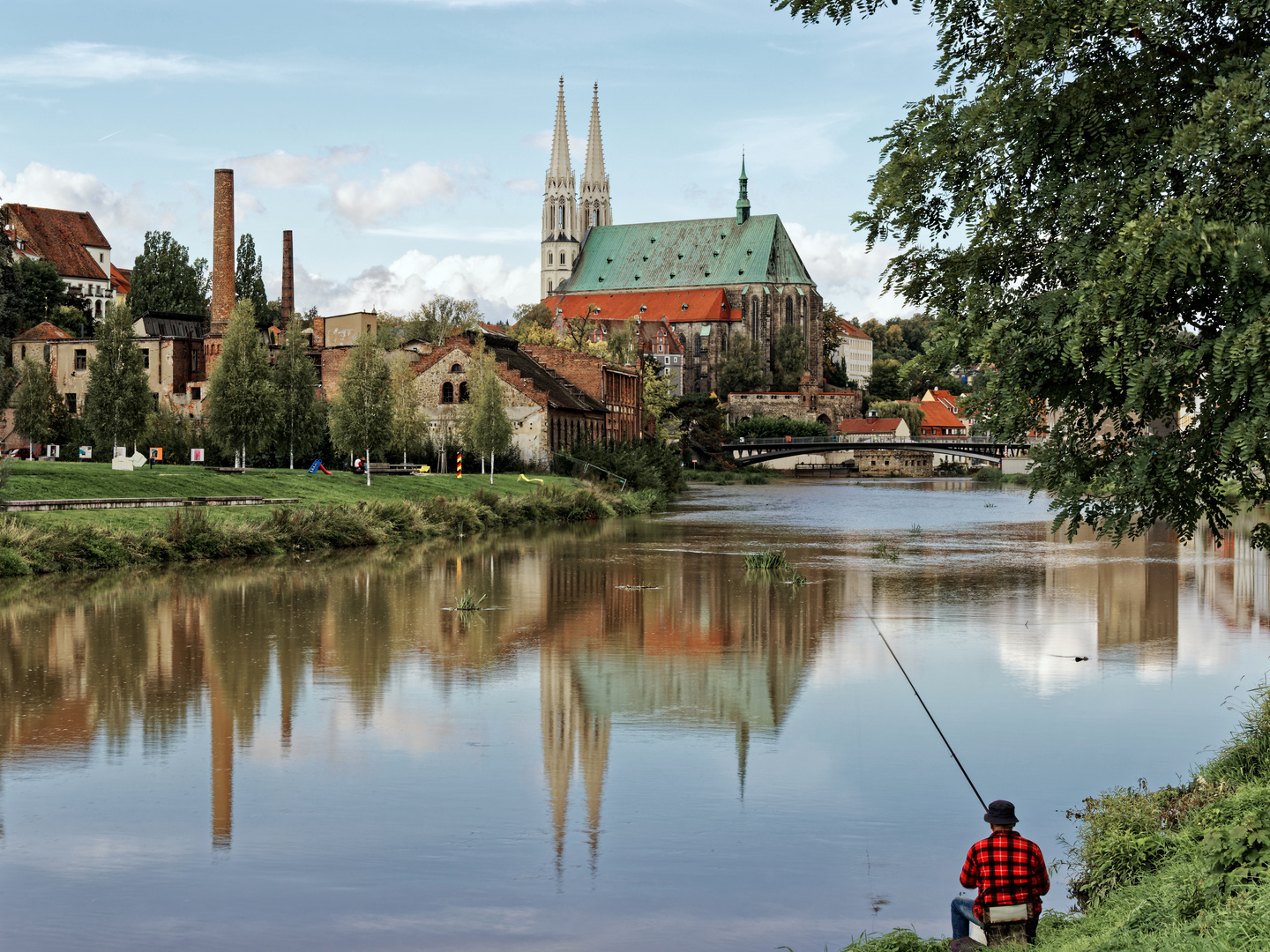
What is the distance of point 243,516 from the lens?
32062mm

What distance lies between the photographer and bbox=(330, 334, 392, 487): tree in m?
46.7

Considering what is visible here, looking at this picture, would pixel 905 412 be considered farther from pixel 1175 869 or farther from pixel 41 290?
pixel 1175 869

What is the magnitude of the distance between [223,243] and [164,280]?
1230 inches

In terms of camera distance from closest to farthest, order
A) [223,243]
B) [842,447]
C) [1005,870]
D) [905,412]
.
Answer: [1005,870], [223,243], [842,447], [905,412]

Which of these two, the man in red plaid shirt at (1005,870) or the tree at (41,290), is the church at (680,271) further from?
the man in red plaid shirt at (1005,870)

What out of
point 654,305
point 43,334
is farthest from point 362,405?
point 654,305

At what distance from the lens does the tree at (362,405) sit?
153 ft

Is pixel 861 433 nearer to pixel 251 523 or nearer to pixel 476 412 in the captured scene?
pixel 476 412

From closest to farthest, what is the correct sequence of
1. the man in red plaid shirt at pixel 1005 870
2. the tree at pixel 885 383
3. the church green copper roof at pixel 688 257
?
the man in red plaid shirt at pixel 1005 870
the church green copper roof at pixel 688 257
the tree at pixel 885 383

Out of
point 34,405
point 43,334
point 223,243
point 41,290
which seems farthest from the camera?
point 41,290

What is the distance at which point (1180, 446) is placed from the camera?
8.90 metres

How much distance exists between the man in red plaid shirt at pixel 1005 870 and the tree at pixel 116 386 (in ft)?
131

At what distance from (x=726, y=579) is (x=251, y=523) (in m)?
11.4

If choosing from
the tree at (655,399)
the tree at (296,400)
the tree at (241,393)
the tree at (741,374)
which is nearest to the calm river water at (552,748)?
the tree at (241,393)
